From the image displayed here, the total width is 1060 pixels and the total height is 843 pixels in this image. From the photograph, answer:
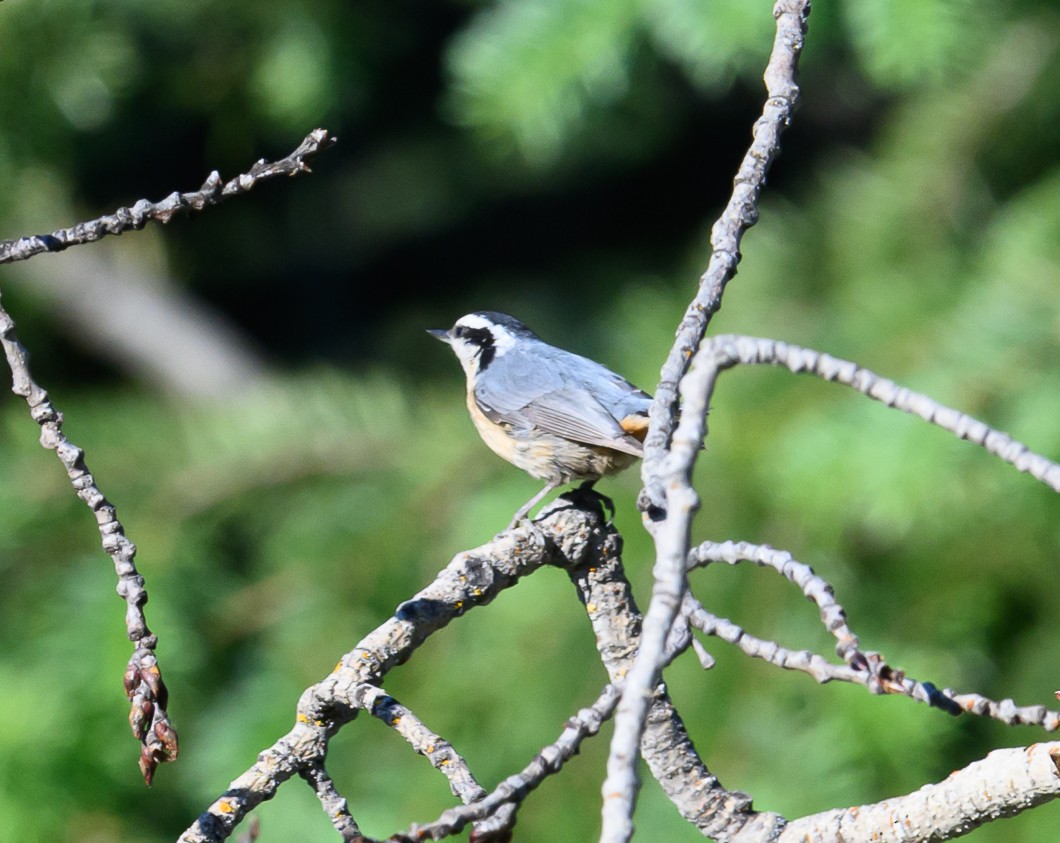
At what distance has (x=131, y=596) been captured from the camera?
2.59ft

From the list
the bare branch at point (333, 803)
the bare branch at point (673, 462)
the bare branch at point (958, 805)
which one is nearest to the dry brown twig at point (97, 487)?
the bare branch at point (333, 803)

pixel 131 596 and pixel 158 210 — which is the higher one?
pixel 158 210

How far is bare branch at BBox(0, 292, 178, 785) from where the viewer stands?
31.1 inches

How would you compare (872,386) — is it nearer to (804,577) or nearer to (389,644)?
(804,577)

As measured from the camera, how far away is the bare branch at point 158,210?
817 millimetres

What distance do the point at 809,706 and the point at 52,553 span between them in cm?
134

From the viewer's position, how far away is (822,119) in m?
4.04

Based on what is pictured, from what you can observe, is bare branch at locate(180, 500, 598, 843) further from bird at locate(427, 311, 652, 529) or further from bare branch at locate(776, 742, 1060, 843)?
bird at locate(427, 311, 652, 529)

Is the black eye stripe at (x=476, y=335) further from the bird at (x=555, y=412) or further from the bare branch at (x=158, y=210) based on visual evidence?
the bare branch at (x=158, y=210)

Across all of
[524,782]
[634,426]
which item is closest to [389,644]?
[524,782]

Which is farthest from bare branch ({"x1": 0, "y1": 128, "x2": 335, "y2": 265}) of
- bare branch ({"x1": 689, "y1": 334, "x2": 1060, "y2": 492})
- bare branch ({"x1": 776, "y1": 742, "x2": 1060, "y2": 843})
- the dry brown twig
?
bare branch ({"x1": 776, "y1": 742, "x2": 1060, "y2": 843})

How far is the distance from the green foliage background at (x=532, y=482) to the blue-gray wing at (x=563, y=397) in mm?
198

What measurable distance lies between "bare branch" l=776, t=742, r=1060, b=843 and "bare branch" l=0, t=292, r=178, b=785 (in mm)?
488

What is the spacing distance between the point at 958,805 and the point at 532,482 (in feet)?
4.54
